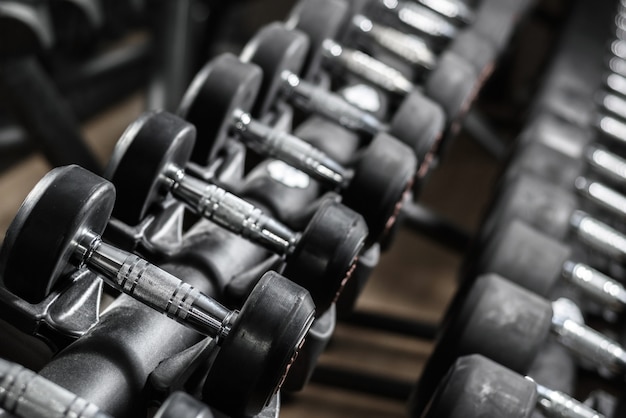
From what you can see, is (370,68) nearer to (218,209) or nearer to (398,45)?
(398,45)

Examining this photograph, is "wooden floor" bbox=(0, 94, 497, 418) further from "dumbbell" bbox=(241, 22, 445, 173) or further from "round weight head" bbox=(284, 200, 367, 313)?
"round weight head" bbox=(284, 200, 367, 313)

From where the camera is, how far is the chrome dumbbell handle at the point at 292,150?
59 centimetres

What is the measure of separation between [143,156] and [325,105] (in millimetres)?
214

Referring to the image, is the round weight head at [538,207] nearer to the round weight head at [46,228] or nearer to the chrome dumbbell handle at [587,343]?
the chrome dumbbell handle at [587,343]

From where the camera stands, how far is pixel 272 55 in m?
0.62

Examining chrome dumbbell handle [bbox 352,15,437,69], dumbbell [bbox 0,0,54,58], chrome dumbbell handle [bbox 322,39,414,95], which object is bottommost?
dumbbell [bbox 0,0,54,58]

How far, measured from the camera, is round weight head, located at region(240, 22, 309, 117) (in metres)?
0.62

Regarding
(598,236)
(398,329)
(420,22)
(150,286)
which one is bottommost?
(398,329)

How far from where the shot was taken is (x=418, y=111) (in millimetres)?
654

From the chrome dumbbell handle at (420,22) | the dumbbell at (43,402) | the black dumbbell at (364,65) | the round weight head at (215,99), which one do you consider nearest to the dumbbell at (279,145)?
the round weight head at (215,99)

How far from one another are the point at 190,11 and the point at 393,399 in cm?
59

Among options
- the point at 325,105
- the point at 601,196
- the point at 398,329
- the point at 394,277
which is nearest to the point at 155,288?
the point at 325,105

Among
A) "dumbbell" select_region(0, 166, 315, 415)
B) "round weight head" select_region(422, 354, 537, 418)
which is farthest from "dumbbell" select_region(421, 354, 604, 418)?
"dumbbell" select_region(0, 166, 315, 415)

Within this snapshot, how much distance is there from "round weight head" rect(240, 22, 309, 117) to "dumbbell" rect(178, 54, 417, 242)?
0.04 m
